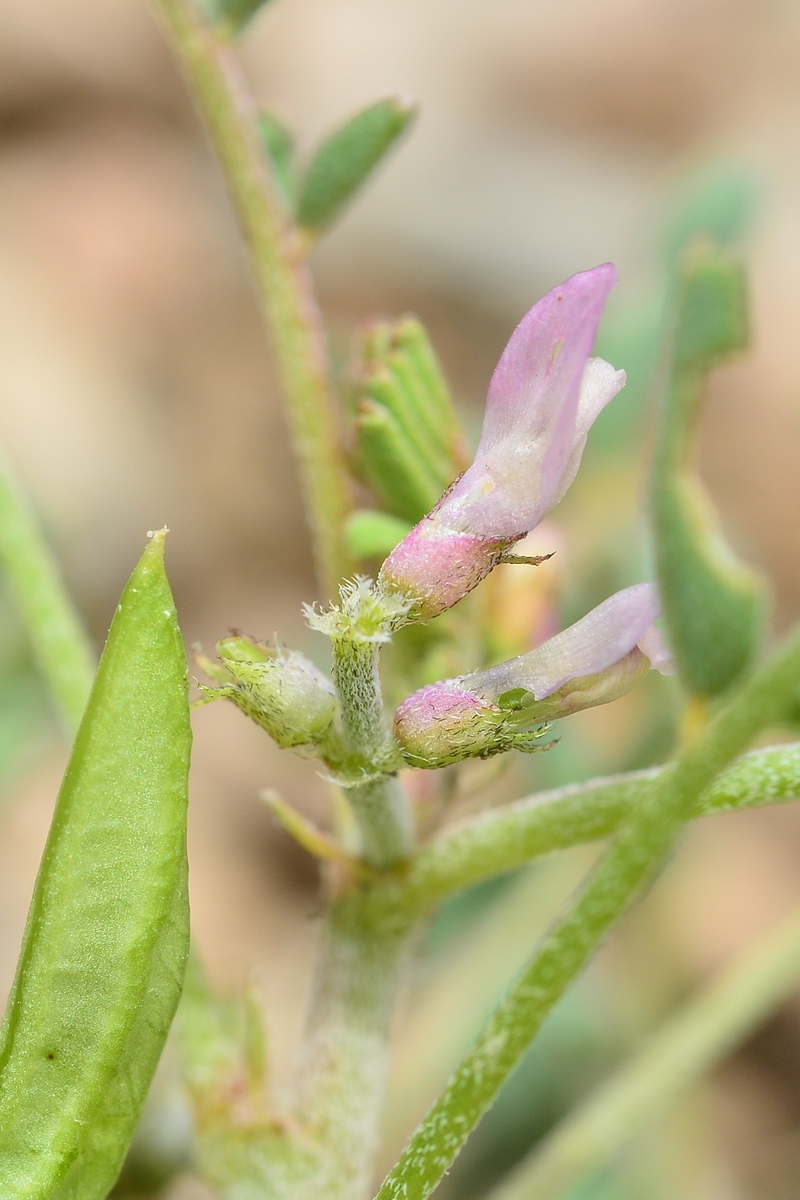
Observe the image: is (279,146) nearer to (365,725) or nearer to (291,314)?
(291,314)

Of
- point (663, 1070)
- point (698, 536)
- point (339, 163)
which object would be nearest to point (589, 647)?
point (698, 536)

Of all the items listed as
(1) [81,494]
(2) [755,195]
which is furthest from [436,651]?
(1) [81,494]

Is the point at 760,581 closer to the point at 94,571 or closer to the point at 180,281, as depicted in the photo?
the point at 94,571

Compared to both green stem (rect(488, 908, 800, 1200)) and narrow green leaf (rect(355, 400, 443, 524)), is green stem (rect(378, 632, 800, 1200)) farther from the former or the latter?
green stem (rect(488, 908, 800, 1200))

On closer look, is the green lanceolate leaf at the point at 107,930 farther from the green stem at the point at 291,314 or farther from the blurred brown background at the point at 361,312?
the blurred brown background at the point at 361,312

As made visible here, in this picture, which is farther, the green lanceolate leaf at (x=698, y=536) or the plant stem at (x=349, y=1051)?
the plant stem at (x=349, y=1051)

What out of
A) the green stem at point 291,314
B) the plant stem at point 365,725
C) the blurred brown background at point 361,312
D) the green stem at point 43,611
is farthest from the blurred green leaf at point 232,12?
the blurred brown background at point 361,312
